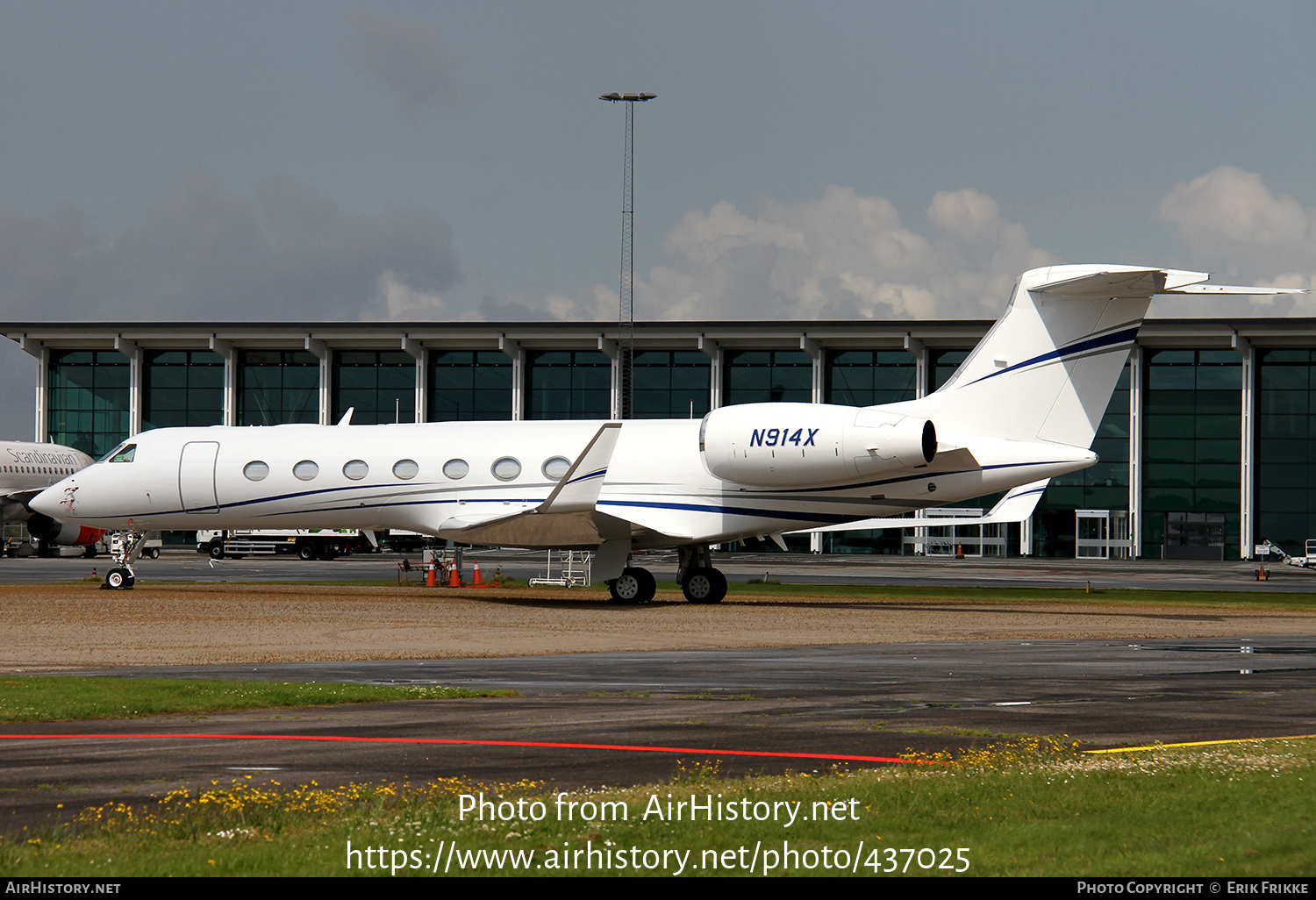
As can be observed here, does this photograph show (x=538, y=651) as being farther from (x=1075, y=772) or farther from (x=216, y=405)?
(x=216, y=405)

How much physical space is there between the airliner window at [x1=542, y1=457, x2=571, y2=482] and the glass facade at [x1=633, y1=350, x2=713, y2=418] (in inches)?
1451

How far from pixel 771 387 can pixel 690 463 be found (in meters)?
38.2

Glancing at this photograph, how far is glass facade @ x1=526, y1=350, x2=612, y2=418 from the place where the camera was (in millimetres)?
63531

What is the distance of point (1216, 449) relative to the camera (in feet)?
201

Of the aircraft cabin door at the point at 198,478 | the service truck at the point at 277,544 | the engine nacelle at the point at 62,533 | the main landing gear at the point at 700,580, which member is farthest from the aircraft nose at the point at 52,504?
the service truck at the point at 277,544

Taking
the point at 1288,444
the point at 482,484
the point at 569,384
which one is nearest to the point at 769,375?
the point at 569,384

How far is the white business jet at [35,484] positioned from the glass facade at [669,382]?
26273mm

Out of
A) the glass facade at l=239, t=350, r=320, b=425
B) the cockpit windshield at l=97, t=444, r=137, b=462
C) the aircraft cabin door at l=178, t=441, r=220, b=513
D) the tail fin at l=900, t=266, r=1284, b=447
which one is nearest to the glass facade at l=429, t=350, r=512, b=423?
the glass facade at l=239, t=350, r=320, b=425

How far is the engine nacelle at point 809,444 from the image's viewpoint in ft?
76.4

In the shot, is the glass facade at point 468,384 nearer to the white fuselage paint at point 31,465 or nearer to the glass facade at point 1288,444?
the white fuselage paint at point 31,465

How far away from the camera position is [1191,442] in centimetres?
6150

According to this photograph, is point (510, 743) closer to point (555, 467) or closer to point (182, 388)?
point (555, 467)

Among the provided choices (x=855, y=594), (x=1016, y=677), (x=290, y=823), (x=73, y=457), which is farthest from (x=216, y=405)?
(x=290, y=823)

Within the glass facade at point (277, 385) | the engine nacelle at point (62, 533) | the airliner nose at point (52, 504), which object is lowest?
the engine nacelle at point (62, 533)
